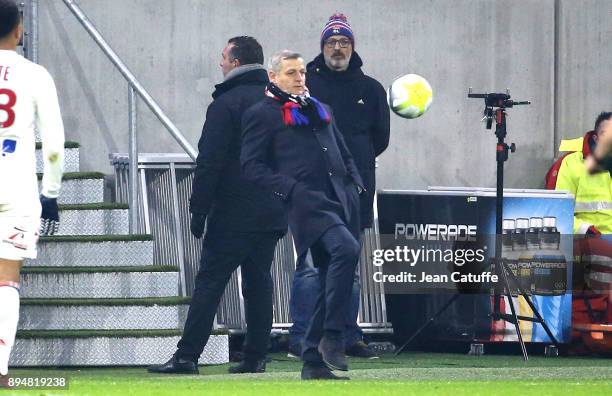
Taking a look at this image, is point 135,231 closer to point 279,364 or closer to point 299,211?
point 279,364

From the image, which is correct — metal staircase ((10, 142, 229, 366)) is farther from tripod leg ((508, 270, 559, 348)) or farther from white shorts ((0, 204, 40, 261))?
white shorts ((0, 204, 40, 261))

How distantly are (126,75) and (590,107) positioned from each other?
496cm

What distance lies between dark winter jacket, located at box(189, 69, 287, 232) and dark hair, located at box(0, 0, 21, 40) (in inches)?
92.1

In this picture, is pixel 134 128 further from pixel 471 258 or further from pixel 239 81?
pixel 471 258

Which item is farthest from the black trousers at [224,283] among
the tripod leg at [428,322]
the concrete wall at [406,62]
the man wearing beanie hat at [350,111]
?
the concrete wall at [406,62]

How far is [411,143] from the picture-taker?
1459cm

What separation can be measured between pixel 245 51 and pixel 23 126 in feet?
8.99

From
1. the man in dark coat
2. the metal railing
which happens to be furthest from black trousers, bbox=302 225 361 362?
the metal railing

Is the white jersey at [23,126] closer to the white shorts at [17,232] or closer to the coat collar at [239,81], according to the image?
the white shorts at [17,232]

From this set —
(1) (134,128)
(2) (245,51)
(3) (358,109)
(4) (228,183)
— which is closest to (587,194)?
(3) (358,109)

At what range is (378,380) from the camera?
358 inches

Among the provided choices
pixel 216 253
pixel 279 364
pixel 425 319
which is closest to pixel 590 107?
pixel 425 319

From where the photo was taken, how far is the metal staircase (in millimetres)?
11242

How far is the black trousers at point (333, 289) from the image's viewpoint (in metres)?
8.96
